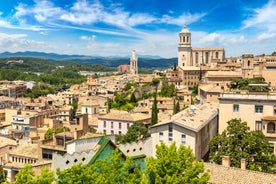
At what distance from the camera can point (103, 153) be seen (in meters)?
22.3

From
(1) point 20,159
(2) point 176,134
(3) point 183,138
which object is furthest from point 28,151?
(3) point 183,138

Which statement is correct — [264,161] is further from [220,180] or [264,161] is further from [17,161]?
[17,161]

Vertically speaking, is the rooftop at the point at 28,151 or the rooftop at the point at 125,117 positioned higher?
the rooftop at the point at 125,117

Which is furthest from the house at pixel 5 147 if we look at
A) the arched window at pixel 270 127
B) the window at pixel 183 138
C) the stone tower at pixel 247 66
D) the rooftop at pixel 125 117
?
the stone tower at pixel 247 66

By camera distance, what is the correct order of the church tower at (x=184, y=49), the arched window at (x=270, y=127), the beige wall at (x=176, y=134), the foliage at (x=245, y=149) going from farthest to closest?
the church tower at (x=184, y=49) → the arched window at (x=270, y=127) → the beige wall at (x=176, y=134) → the foliage at (x=245, y=149)

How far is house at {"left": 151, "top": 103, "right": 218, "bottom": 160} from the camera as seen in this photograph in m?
30.6

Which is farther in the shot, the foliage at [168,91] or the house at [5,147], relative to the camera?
the foliage at [168,91]

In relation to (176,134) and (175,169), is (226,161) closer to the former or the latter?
(176,134)

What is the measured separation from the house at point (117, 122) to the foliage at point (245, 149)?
33.6m

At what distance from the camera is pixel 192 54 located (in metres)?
136

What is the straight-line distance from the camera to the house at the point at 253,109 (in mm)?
30984

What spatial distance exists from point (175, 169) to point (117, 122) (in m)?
44.8

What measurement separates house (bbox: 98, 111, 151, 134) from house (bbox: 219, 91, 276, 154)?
1065 inches

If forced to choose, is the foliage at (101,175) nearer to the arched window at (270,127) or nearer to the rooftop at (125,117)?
the arched window at (270,127)
